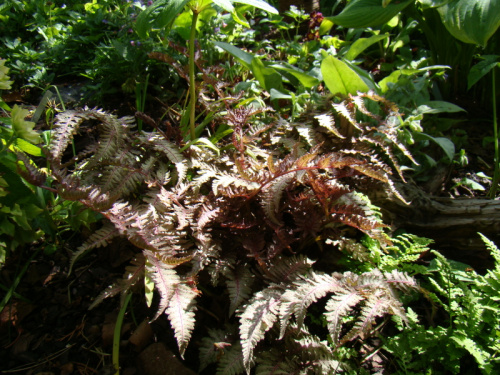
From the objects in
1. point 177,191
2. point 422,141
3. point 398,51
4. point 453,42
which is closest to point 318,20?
point 398,51

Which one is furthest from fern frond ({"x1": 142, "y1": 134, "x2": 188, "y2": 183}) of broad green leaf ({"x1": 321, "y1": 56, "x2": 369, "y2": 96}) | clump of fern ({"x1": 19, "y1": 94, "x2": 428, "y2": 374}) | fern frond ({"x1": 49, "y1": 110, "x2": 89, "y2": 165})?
broad green leaf ({"x1": 321, "y1": 56, "x2": 369, "y2": 96})

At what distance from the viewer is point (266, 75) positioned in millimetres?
2186

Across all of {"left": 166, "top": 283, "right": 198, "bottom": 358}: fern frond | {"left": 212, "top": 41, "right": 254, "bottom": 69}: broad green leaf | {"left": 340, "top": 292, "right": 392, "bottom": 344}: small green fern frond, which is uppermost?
{"left": 212, "top": 41, "right": 254, "bottom": 69}: broad green leaf

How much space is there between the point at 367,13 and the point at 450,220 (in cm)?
130

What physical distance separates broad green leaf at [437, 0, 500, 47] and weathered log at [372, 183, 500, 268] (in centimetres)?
79

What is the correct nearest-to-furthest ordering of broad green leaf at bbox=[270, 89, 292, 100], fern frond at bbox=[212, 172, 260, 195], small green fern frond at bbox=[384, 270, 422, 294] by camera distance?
small green fern frond at bbox=[384, 270, 422, 294] → fern frond at bbox=[212, 172, 260, 195] → broad green leaf at bbox=[270, 89, 292, 100]

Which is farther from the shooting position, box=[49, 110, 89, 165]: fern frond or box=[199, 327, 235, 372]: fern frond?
box=[49, 110, 89, 165]: fern frond

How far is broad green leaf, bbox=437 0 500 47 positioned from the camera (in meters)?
1.86

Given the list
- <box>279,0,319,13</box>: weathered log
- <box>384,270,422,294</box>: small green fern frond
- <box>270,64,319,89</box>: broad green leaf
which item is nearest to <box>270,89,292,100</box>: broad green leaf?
<box>270,64,319,89</box>: broad green leaf

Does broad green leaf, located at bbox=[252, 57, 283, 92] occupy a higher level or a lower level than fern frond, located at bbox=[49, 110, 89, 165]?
lower

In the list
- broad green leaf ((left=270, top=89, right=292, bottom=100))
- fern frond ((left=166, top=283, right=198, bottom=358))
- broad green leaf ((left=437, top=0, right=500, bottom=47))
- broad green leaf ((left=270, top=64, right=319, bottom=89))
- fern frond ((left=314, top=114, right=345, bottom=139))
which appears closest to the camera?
fern frond ((left=166, top=283, right=198, bottom=358))

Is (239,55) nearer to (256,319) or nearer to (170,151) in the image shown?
(170,151)

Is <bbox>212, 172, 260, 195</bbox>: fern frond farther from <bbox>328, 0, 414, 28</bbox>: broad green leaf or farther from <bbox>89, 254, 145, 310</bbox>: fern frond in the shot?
<bbox>328, 0, 414, 28</bbox>: broad green leaf

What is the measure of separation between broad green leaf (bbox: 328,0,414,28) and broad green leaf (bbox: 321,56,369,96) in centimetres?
61
